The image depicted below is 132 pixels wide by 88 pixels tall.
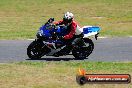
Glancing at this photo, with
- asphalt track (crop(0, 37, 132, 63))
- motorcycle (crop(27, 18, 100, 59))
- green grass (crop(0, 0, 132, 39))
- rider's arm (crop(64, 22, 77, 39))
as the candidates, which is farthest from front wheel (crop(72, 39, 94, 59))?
green grass (crop(0, 0, 132, 39))

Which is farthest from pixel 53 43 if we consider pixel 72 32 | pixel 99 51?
pixel 99 51

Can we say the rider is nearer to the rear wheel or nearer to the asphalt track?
the asphalt track

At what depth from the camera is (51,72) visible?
15.9 m

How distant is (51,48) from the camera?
63.8 ft

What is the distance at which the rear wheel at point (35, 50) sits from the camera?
19281 mm

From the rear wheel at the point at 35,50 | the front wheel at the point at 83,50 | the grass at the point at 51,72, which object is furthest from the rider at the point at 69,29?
the grass at the point at 51,72

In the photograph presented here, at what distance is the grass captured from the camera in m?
14.0

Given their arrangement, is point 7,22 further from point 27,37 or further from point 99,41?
point 99,41

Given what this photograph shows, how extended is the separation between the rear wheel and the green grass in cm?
644

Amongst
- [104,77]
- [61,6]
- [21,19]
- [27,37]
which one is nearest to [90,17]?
[21,19]

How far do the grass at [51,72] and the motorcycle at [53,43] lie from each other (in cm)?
109

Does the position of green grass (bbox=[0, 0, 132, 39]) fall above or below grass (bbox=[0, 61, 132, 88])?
below

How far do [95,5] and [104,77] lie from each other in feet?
116

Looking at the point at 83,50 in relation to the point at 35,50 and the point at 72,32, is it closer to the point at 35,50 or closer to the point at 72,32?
the point at 72,32
